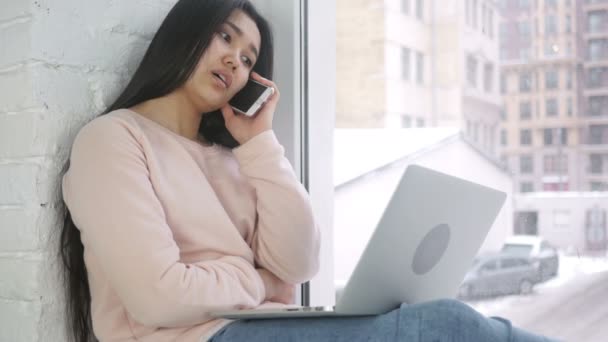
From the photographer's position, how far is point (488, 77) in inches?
67.9

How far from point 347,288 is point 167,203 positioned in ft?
1.32

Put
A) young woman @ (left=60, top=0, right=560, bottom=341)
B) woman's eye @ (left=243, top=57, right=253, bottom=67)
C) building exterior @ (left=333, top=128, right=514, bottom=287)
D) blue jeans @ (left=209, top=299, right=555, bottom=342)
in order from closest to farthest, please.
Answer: blue jeans @ (left=209, top=299, right=555, bottom=342)
young woman @ (left=60, top=0, right=560, bottom=341)
woman's eye @ (left=243, top=57, right=253, bottom=67)
building exterior @ (left=333, top=128, right=514, bottom=287)

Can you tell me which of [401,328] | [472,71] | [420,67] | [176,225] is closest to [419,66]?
[420,67]

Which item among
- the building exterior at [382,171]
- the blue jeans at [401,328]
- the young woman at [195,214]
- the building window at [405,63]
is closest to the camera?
the blue jeans at [401,328]

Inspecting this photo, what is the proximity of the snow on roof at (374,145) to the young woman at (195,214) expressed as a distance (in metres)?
0.30

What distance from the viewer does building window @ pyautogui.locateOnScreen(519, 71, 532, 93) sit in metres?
1.67

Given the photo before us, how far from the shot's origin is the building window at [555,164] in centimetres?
161

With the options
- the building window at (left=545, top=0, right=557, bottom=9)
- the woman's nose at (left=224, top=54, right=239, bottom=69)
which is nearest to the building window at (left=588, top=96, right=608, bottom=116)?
the building window at (left=545, top=0, right=557, bottom=9)

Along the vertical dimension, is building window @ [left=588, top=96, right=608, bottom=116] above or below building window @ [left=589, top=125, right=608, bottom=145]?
above

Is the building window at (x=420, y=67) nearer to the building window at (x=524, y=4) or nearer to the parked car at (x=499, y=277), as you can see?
the building window at (x=524, y=4)

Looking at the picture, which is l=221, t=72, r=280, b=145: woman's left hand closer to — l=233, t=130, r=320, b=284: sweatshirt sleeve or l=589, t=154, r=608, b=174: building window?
l=233, t=130, r=320, b=284: sweatshirt sleeve

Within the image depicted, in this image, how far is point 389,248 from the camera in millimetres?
1150

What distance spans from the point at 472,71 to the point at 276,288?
26.3 inches

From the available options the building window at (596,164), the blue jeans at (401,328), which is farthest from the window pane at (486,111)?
the blue jeans at (401,328)
